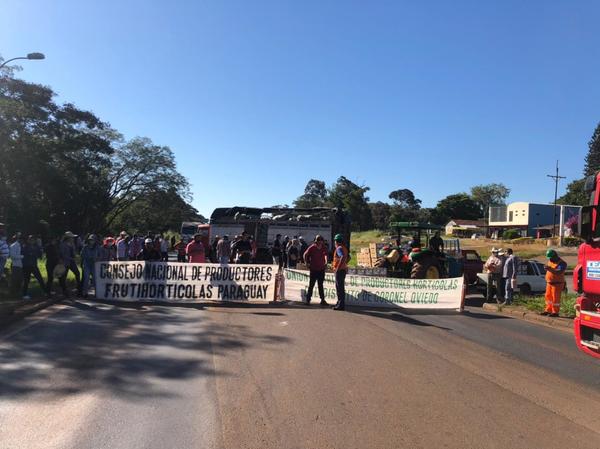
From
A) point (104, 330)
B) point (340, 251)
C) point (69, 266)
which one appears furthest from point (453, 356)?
point (69, 266)

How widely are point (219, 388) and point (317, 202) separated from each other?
101025mm

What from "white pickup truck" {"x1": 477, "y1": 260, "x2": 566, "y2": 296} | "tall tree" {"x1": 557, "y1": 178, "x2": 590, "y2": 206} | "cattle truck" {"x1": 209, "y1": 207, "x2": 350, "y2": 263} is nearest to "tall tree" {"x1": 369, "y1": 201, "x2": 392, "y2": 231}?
"tall tree" {"x1": 557, "y1": 178, "x2": 590, "y2": 206}

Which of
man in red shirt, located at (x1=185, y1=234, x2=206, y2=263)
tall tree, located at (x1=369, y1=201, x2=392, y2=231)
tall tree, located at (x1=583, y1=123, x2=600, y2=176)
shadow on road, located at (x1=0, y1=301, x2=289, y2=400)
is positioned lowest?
shadow on road, located at (x1=0, y1=301, x2=289, y2=400)

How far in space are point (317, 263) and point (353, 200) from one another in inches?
2941

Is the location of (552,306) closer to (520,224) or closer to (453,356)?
(453,356)

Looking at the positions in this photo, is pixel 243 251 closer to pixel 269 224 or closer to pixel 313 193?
pixel 269 224

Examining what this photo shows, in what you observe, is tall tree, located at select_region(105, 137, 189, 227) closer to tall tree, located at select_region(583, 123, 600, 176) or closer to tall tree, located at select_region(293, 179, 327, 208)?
tall tree, located at select_region(293, 179, 327, 208)

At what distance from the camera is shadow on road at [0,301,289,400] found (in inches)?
235

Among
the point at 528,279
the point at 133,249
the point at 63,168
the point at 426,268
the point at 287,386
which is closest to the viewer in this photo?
the point at 287,386

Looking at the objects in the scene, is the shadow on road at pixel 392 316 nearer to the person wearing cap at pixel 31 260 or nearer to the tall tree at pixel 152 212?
the person wearing cap at pixel 31 260

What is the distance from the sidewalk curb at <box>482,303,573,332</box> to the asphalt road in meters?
1.71

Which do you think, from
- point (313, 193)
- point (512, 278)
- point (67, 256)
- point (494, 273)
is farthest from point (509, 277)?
point (313, 193)

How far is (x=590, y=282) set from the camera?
22.3ft

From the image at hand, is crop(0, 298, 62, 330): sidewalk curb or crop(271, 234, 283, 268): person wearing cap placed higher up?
crop(271, 234, 283, 268): person wearing cap
